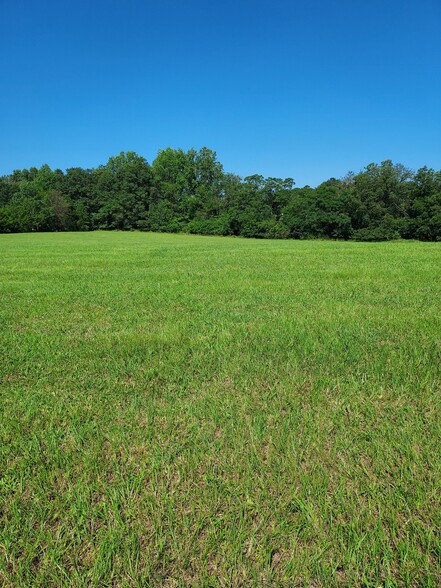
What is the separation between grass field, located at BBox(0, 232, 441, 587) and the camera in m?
1.50

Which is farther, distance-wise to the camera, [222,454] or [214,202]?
[214,202]

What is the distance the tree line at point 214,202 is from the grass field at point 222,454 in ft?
194

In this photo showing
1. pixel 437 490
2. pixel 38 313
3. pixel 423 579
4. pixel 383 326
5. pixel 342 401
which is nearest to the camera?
pixel 423 579

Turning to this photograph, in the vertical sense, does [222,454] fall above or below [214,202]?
below

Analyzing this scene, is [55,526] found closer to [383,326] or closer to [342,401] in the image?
[342,401]

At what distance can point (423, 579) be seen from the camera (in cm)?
141

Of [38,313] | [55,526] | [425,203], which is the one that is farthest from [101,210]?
[55,526]

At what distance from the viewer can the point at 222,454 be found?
2.15 metres

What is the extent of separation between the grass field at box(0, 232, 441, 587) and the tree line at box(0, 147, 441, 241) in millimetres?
→ 58983

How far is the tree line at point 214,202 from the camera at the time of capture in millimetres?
58844

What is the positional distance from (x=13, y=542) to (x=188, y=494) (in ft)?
2.77

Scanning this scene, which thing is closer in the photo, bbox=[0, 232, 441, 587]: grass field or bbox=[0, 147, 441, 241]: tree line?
bbox=[0, 232, 441, 587]: grass field

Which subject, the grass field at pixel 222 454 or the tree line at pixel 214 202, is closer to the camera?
the grass field at pixel 222 454

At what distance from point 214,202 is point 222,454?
251 feet
